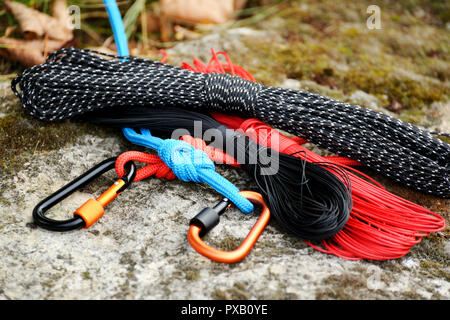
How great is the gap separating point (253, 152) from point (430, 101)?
125 cm

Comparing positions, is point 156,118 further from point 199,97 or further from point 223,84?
point 223,84

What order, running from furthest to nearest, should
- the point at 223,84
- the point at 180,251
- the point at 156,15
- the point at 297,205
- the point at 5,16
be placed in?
the point at 156,15
the point at 5,16
the point at 223,84
the point at 297,205
the point at 180,251

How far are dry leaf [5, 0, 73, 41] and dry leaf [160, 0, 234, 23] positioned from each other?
0.75 meters

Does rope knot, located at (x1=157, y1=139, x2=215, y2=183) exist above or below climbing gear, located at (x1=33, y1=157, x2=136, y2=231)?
above

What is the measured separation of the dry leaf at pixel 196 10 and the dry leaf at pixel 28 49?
0.90 metres

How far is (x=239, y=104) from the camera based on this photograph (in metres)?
1.88

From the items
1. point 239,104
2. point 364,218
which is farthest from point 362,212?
point 239,104

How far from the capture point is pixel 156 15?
307 centimetres

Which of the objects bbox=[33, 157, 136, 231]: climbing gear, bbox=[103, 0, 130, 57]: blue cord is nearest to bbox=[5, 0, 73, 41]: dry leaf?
bbox=[103, 0, 130, 57]: blue cord

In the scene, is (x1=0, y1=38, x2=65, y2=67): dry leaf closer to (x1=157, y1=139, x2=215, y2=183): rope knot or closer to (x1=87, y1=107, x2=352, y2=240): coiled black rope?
(x1=87, y1=107, x2=352, y2=240): coiled black rope

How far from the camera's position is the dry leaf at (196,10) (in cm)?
295

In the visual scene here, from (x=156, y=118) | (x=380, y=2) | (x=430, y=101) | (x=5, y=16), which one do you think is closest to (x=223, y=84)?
(x=156, y=118)

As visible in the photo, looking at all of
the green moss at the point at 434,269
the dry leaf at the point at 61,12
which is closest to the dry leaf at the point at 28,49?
the dry leaf at the point at 61,12

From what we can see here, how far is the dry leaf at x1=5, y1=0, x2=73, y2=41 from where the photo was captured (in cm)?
Answer: 243
